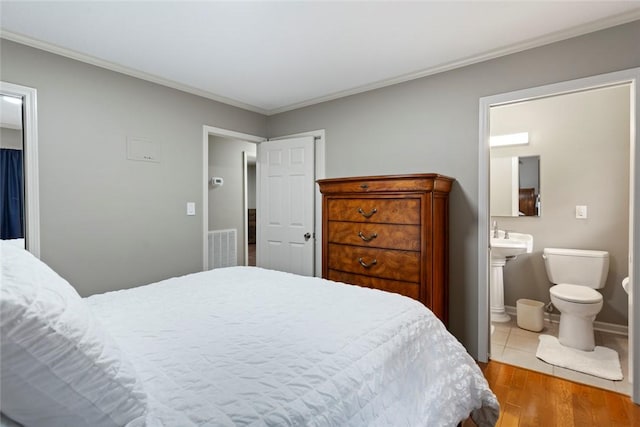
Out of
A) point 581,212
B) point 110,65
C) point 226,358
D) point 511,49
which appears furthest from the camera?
point 581,212

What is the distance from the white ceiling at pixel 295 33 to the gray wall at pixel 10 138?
1.17m

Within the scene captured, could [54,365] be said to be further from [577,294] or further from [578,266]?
[578,266]

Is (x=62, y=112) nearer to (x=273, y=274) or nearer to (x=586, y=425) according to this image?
(x=273, y=274)

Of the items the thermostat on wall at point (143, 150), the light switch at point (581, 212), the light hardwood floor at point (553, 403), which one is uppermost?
the thermostat on wall at point (143, 150)

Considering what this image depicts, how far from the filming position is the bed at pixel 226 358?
62cm

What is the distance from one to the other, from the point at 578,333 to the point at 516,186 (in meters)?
1.59

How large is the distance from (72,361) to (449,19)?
243 centimetres

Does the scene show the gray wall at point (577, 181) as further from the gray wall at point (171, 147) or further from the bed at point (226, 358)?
the bed at point (226, 358)

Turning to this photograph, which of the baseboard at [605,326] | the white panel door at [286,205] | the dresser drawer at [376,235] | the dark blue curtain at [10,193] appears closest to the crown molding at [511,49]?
the white panel door at [286,205]

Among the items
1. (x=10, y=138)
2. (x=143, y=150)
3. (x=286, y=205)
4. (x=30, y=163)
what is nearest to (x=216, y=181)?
(x=286, y=205)

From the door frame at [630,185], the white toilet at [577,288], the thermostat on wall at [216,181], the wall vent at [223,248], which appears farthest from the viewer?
the thermostat on wall at [216,181]

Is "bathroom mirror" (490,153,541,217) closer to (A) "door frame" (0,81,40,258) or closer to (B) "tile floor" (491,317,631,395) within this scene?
(B) "tile floor" (491,317,631,395)

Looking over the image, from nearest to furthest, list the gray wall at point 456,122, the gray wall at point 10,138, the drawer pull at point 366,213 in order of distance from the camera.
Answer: the gray wall at point 456,122 → the drawer pull at point 366,213 → the gray wall at point 10,138

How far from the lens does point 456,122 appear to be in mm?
2654
